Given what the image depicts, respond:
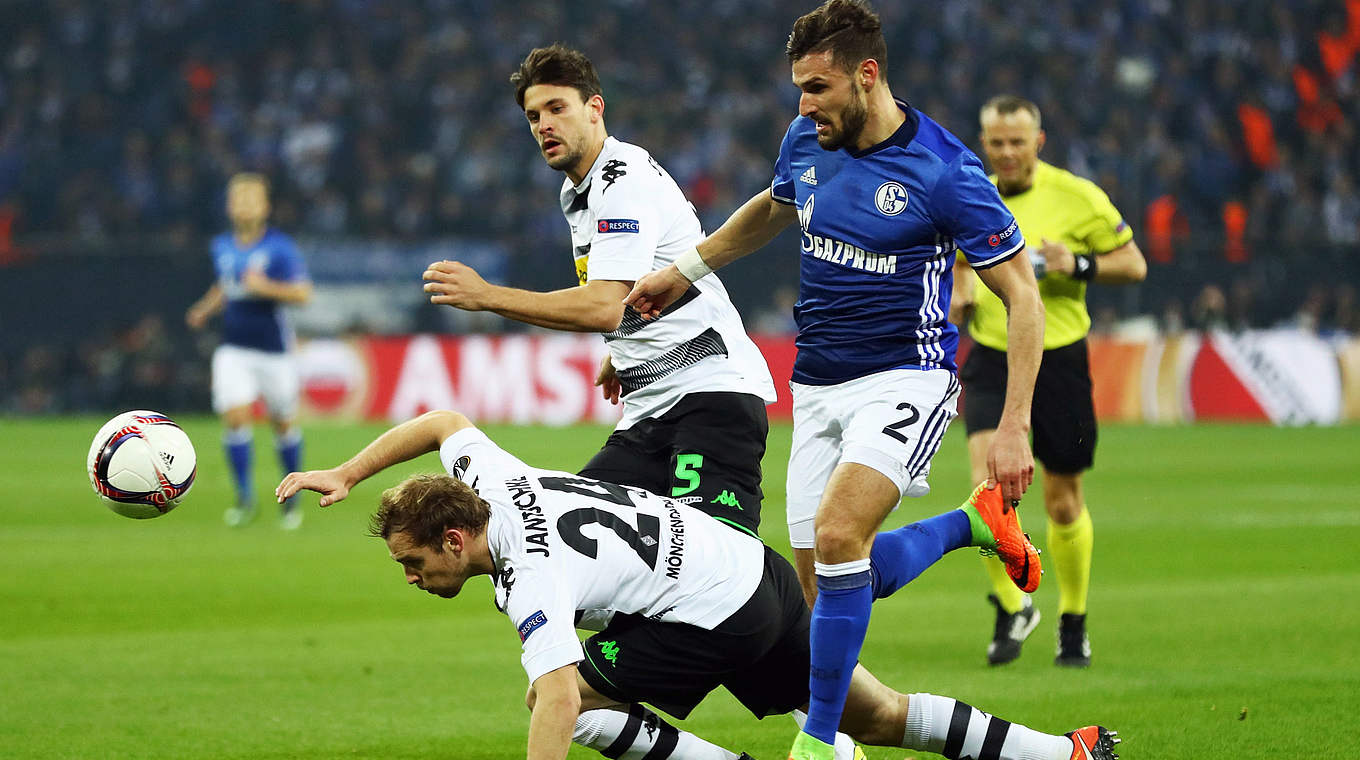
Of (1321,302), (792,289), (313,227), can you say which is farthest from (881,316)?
(313,227)

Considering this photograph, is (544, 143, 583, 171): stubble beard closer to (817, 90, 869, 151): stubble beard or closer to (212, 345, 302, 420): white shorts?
(817, 90, 869, 151): stubble beard

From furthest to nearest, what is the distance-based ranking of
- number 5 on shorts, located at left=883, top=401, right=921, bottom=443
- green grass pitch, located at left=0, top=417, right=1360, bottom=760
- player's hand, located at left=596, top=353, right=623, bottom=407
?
player's hand, located at left=596, top=353, right=623, bottom=407 < green grass pitch, located at left=0, top=417, right=1360, bottom=760 < number 5 on shorts, located at left=883, top=401, right=921, bottom=443

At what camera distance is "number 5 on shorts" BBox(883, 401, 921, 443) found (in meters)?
5.22

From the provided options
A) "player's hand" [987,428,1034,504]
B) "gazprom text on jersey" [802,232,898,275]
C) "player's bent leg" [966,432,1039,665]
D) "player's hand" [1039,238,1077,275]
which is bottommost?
"player's bent leg" [966,432,1039,665]

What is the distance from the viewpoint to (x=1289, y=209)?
80.6ft

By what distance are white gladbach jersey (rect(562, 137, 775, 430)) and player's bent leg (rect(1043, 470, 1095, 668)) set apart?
2137mm

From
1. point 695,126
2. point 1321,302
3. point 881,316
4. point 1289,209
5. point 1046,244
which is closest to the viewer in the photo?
point 881,316

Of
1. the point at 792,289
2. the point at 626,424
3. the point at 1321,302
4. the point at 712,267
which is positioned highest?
the point at 712,267

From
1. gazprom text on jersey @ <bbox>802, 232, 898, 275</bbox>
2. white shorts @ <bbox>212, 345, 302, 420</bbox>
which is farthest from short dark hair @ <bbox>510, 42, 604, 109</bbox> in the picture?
white shorts @ <bbox>212, 345, 302, 420</bbox>

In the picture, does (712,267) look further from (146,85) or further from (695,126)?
(146,85)

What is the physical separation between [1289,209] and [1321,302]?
13.7 ft

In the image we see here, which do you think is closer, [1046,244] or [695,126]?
[1046,244]

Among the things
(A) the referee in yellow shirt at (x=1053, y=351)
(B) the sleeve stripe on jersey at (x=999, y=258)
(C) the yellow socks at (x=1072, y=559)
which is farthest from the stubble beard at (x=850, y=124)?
(C) the yellow socks at (x=1072, y=559)

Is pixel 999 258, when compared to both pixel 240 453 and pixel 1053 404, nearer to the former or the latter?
pixel 1053 404
